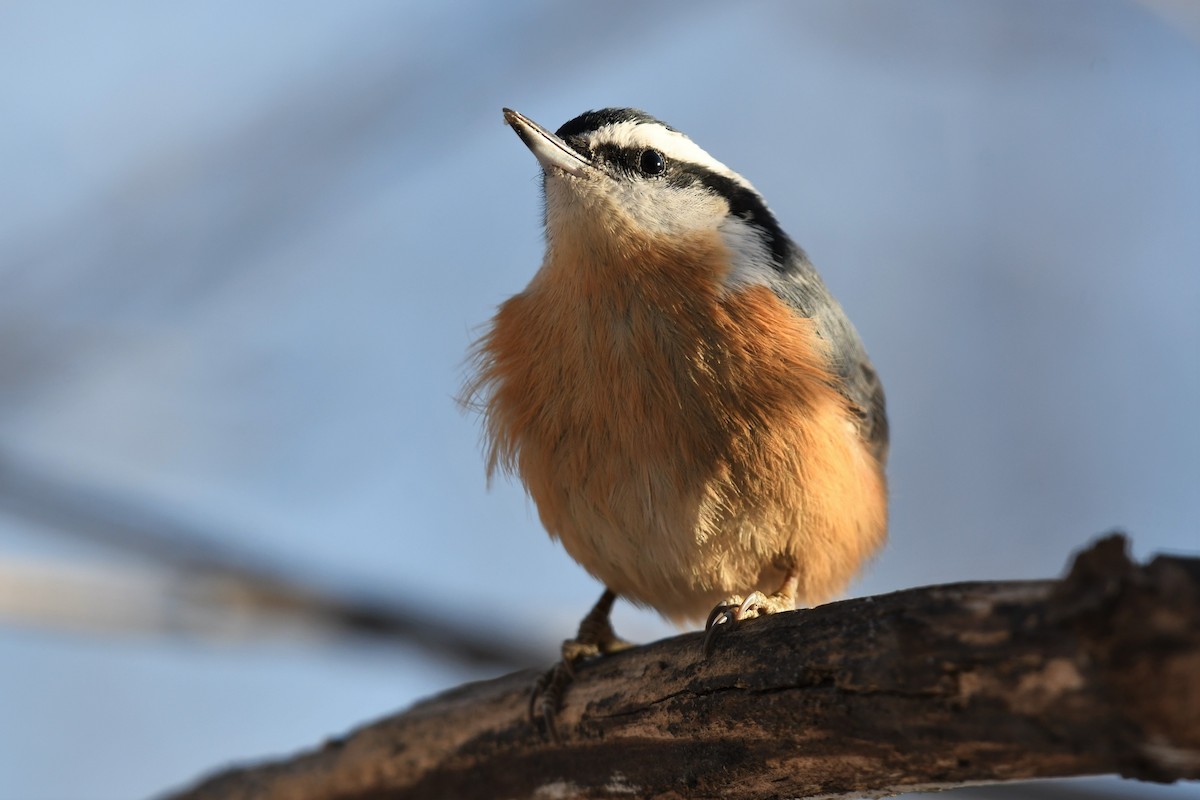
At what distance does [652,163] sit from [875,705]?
1939 millimetres

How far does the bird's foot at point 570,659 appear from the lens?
2.99 meters

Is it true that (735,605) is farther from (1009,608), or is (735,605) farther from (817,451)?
(1009,608)

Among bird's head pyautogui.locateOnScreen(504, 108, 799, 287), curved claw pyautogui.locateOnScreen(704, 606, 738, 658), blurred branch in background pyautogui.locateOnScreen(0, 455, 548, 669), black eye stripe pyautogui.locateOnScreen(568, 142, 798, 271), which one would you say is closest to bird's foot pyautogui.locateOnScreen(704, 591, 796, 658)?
curved claw pyautogui.locateOnScreen(704, 606, 738, 658)

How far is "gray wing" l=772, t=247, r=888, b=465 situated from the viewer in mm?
3287

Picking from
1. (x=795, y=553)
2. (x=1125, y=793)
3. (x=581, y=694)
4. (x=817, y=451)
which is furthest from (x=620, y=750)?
(x=1125, y=793)

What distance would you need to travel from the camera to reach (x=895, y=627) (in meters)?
2.08

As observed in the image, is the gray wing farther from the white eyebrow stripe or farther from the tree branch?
the tree branch

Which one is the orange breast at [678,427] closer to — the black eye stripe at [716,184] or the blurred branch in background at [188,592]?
the black eye stripe at [716,184]

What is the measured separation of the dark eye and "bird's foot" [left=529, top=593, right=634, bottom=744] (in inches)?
55.3

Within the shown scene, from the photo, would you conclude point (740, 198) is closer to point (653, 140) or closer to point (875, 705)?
point (653, 140)

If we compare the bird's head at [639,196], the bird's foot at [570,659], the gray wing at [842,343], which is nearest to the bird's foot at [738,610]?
the bird's foot at [570,659]

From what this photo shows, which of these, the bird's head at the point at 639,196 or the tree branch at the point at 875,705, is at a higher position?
the bird's head at the point at 639,196

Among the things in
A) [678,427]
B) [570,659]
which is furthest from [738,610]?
[570,659]

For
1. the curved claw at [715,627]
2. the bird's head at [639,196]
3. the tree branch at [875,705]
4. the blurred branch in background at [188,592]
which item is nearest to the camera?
the tree branch at [875,705]
